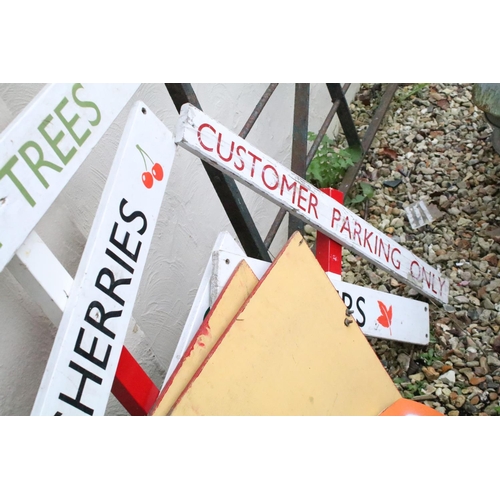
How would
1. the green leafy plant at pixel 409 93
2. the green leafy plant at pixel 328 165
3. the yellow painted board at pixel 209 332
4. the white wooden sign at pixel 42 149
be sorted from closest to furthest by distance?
the white wooden sign at pixel 42 149 < the yellow painted board at pixel 209 332 < the green leafy plant at pixel 328 165 < the green leafy plant at pixel 409 93

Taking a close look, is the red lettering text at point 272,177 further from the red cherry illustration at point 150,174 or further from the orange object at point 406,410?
the orange object at point 406,410

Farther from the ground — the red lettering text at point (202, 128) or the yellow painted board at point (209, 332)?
the red lettering text at point (202, 128)

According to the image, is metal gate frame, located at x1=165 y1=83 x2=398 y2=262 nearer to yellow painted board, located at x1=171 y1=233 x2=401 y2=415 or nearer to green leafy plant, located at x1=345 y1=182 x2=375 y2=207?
green leafy plant, located at x1=345 y1=182 x2=375 y2=207

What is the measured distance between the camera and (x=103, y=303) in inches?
47.4

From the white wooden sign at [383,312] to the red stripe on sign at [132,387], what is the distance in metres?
0.34

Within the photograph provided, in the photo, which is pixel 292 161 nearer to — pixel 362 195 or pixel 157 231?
pixel 157 231

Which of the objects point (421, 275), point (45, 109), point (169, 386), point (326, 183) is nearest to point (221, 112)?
point (326, 183)

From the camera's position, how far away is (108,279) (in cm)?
122

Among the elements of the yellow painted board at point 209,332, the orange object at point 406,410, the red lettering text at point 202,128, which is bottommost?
the yellow painted board at point 209,332

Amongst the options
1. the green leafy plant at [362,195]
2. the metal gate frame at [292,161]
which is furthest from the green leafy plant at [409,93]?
the green leafy plant at [362,195]

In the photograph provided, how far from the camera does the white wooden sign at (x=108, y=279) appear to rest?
1.11 m

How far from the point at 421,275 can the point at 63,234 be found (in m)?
1.32

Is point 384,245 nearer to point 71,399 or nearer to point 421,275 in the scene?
point 421,275

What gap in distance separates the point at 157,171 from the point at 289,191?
1.36ft
